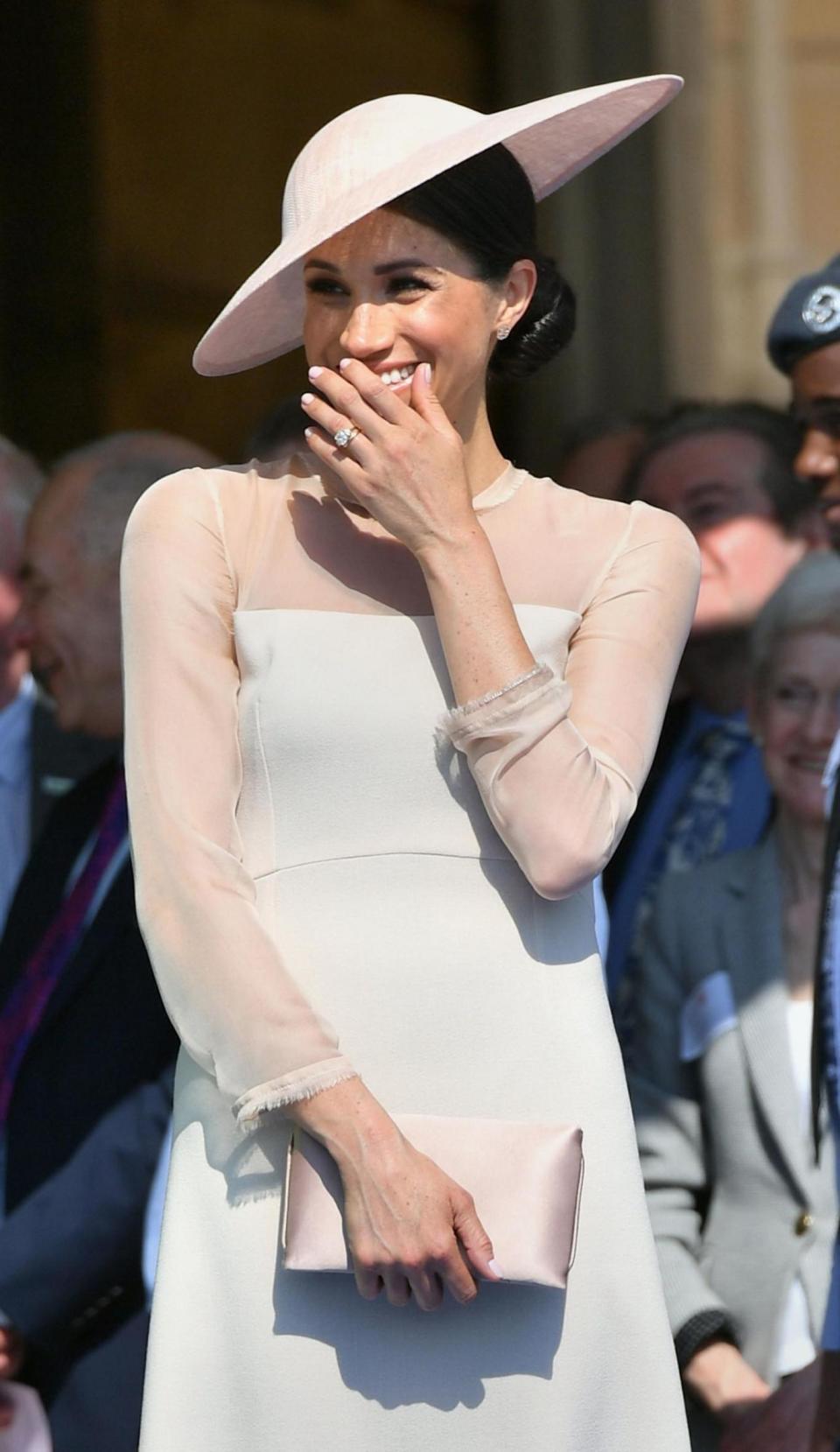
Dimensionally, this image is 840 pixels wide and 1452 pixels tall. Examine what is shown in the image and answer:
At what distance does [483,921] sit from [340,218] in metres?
0.70

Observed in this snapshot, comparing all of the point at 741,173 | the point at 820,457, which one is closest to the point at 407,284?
the point at 820,457

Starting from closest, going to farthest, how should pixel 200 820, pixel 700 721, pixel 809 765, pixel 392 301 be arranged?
1. pixel 200 820
2. pixel 392 301
3. pixel 809 765
4. pixel 700 721

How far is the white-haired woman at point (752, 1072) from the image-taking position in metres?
3.52

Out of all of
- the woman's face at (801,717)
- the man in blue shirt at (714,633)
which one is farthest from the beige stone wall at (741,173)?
the woman's face at (801,717)

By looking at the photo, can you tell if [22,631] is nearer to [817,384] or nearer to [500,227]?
[817,384]

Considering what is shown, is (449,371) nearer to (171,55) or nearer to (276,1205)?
(276,1205)

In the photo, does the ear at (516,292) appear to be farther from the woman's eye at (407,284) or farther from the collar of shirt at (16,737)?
the collar of shirt at (16,737)

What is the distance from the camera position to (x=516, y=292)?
2488 millimetres

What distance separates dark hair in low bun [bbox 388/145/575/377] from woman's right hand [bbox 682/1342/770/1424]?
1.64 metres

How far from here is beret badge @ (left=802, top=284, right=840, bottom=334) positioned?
370 centimetres

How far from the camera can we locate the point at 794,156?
6.99m

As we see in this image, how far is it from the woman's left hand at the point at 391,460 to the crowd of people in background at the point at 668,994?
4.00 feet

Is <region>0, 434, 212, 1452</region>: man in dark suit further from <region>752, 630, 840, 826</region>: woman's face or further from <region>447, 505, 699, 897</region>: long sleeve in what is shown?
<region>447, 505, 699, 897</region>: long sleeve

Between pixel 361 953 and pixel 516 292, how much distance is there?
2.39ft
